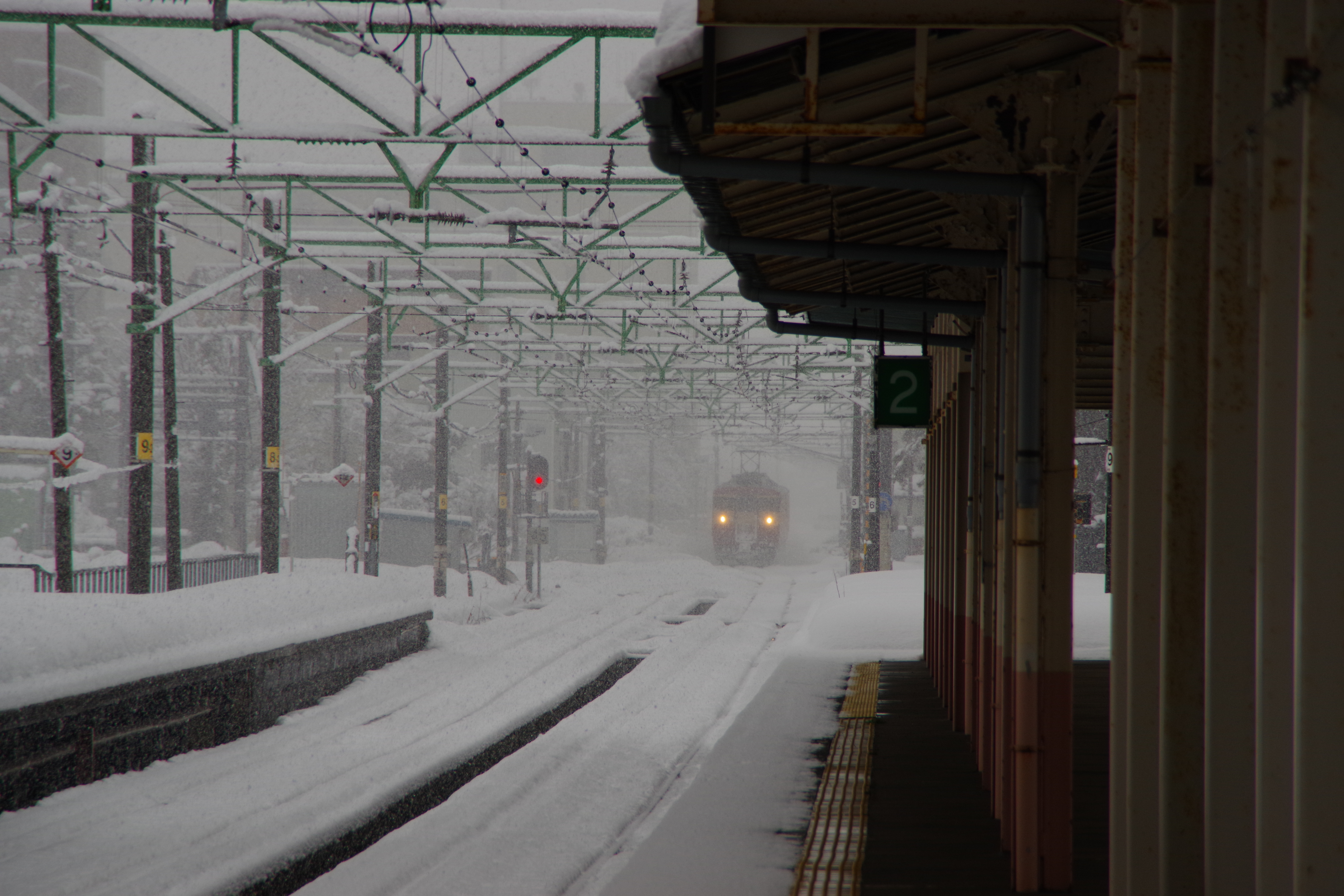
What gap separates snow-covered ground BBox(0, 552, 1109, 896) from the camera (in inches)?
269

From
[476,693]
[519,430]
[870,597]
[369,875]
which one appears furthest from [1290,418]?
[519,430]

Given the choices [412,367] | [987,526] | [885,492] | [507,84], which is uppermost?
[507,84]

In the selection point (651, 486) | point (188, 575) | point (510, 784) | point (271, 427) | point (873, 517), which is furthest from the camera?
point (651, 486)

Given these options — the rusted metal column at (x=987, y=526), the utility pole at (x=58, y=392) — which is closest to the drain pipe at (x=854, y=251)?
the rusted metal column at (x=987, y=526)

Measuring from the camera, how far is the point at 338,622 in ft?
49.2

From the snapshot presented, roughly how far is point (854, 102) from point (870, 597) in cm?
1274

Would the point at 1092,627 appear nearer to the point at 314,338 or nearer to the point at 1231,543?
the point at 1231,543

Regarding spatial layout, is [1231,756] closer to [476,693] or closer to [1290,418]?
[1290,418]

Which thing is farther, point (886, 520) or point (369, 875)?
point (886, 520)

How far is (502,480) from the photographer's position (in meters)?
35.0

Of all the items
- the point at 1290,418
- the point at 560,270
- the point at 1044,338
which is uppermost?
the point at 560,270

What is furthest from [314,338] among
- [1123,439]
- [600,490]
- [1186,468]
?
[600,490]

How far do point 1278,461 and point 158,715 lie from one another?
33.5ft

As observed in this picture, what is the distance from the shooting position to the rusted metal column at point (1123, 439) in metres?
4.33
